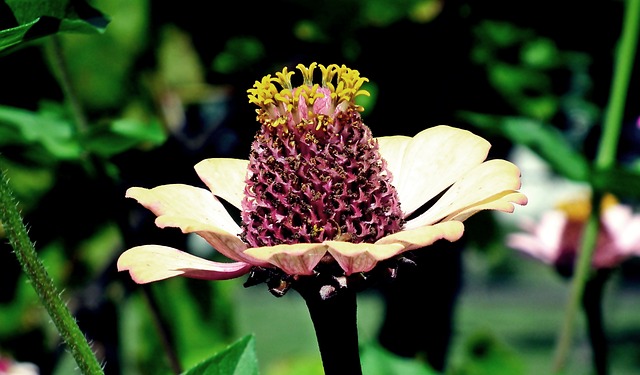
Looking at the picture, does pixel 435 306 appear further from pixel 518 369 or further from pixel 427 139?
pixel 427 139

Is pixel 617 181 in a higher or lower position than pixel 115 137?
lower

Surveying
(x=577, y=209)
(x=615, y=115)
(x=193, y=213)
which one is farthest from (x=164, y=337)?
(x=577, y=209)

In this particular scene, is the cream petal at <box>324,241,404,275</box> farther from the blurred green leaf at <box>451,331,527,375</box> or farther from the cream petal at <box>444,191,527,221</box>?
the blurred green leaf at <box>451,331,527,375</box>

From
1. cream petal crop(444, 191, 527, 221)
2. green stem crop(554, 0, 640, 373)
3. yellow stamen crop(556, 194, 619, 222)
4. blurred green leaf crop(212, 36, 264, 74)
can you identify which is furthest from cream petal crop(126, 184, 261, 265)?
yellow stamen crop(556, 194, 619, 222)

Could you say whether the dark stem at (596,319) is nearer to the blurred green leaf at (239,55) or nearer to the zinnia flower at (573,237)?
the zinnia flower at (573,237)

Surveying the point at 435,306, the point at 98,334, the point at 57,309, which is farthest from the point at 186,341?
the point at 57,309

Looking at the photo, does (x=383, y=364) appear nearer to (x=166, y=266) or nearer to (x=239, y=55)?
(x=166, y=266)
